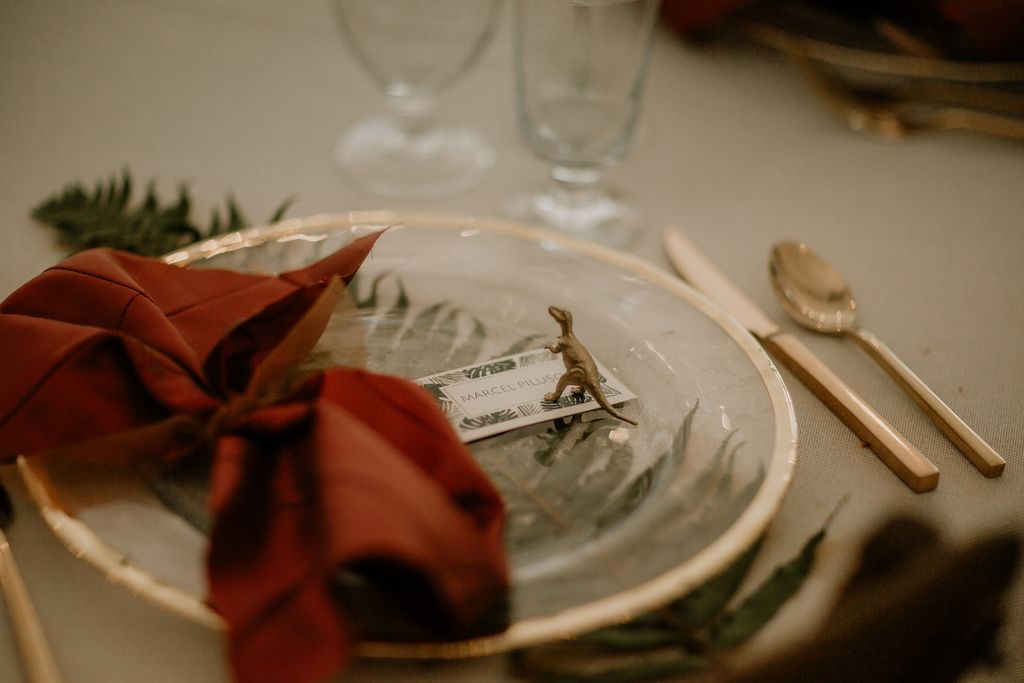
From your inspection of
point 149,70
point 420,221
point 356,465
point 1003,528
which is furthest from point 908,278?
point 149,70

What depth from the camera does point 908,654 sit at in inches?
10.8

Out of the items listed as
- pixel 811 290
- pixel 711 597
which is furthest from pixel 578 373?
pixel 811 290

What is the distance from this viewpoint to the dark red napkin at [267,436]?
0.28 meters

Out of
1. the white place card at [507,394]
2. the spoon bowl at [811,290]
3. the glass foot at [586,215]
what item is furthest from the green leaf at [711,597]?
the glass foot at [586,215]

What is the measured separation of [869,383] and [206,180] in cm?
52

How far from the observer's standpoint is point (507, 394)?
43cm

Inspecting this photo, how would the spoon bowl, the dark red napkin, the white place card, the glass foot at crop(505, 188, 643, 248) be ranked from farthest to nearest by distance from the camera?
the glass foot at crop(505, 188, 643, 248) < the spoon bowl < the white place card < the dark red napkin

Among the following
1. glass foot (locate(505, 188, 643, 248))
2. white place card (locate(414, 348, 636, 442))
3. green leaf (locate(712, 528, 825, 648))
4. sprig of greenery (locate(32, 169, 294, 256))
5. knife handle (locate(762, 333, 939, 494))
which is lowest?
glass foot (locate(505, 188, 643, 248))

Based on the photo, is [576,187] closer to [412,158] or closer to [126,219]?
[412,158]

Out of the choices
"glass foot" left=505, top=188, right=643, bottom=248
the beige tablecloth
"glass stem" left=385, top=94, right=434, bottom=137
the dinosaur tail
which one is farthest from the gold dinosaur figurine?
"glass stem" left=385, top=94, right=434, bottom=137

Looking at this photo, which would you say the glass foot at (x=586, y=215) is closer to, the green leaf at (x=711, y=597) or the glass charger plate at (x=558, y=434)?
the glass charger plate at (x=558, y=434)

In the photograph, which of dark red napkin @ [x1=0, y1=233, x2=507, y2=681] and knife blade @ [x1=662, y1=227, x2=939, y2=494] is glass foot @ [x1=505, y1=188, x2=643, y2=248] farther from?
dark red napkin @ [x1=0, y1=233, x2=507, y2=681]

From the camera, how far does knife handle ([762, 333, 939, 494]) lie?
1.39ft

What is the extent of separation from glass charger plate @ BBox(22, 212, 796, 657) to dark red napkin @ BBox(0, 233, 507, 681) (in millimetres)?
18
